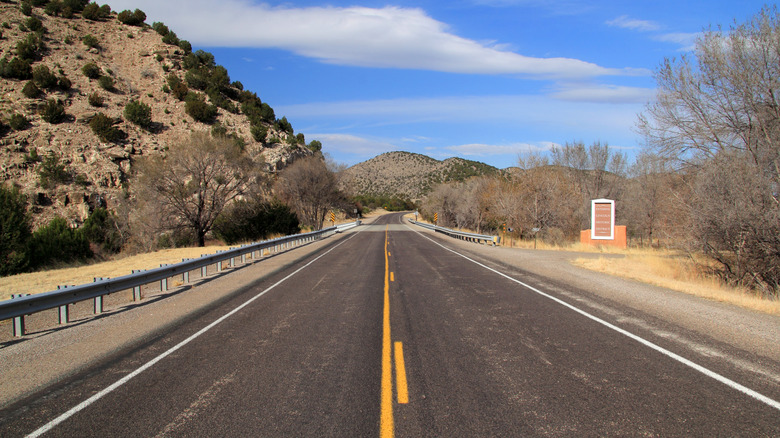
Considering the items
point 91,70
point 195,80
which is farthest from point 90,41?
point 195,80

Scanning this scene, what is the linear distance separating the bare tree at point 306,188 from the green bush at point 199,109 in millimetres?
16672

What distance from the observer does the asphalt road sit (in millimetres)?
3938

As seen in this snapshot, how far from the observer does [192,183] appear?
1183 inches

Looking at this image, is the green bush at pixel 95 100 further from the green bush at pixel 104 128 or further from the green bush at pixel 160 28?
the green bush at pixel 160 28

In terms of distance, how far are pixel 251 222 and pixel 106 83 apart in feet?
115

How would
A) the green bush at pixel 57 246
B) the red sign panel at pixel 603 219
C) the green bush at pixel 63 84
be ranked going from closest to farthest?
the green bush at pixel 57 246
the red sign panel at pixel 603 219
the green bush at pixel 63 84

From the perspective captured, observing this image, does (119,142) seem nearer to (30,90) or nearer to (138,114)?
(138,114)

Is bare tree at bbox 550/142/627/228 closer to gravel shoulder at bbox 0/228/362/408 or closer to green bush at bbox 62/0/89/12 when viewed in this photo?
gravel shoulder at bbox 0/228/362/408

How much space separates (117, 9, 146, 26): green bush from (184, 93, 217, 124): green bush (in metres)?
25.9

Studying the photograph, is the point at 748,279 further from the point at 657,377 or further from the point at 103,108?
the point at 103,108

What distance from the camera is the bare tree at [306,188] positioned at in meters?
51.1

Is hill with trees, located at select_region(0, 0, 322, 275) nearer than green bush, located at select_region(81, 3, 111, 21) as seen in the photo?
Yes

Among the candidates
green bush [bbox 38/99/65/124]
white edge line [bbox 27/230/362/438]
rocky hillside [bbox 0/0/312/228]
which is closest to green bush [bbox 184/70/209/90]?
rocky hillside [bbox 0/0/312/228]

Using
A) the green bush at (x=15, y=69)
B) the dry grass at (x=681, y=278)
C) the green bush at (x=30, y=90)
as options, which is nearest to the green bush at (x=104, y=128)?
the green bush at (x=30, y=90)
